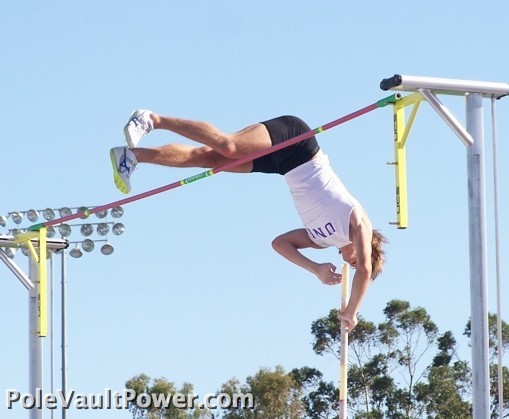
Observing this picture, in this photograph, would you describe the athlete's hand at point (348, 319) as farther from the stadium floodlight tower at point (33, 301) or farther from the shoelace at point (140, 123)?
the stadium floodlight tower at point (33, 301)

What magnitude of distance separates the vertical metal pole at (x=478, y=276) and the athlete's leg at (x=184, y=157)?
5.54ft

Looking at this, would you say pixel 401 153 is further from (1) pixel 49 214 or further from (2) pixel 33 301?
(1) pixel 49 214

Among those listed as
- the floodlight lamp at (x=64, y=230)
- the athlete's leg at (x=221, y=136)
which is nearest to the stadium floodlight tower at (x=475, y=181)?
the athlete's leg at (x=221, y=136)

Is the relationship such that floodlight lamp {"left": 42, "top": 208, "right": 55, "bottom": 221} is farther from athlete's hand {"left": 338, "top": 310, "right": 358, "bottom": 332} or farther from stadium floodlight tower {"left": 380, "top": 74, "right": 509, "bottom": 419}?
stadium floodlight tower {"left": 380, "top": 74, "right": 509, "bottom": 419}

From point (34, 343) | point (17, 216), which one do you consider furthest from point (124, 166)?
point (17, 216)

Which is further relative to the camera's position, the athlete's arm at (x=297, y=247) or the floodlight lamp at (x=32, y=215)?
the floodlight lamp at (x=32, y=215)

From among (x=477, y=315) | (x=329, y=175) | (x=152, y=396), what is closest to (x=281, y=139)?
(x=329, y=175)

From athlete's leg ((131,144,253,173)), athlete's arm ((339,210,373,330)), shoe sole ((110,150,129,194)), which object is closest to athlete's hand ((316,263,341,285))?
athlete's arm ((339,210,373,330))

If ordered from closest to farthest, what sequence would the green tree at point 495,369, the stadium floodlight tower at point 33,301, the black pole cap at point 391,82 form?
the black pole cap at point 391,82
the stadium floodlight tower at point 33,301
the green tree at point 495,369

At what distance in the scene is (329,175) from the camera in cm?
824

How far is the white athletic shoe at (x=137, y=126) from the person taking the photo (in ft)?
24.8

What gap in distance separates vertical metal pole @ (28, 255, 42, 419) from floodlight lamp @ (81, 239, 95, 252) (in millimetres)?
4299

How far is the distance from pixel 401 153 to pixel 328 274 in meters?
1.20

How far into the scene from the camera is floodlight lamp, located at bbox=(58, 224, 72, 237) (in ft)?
Result: 55.4
